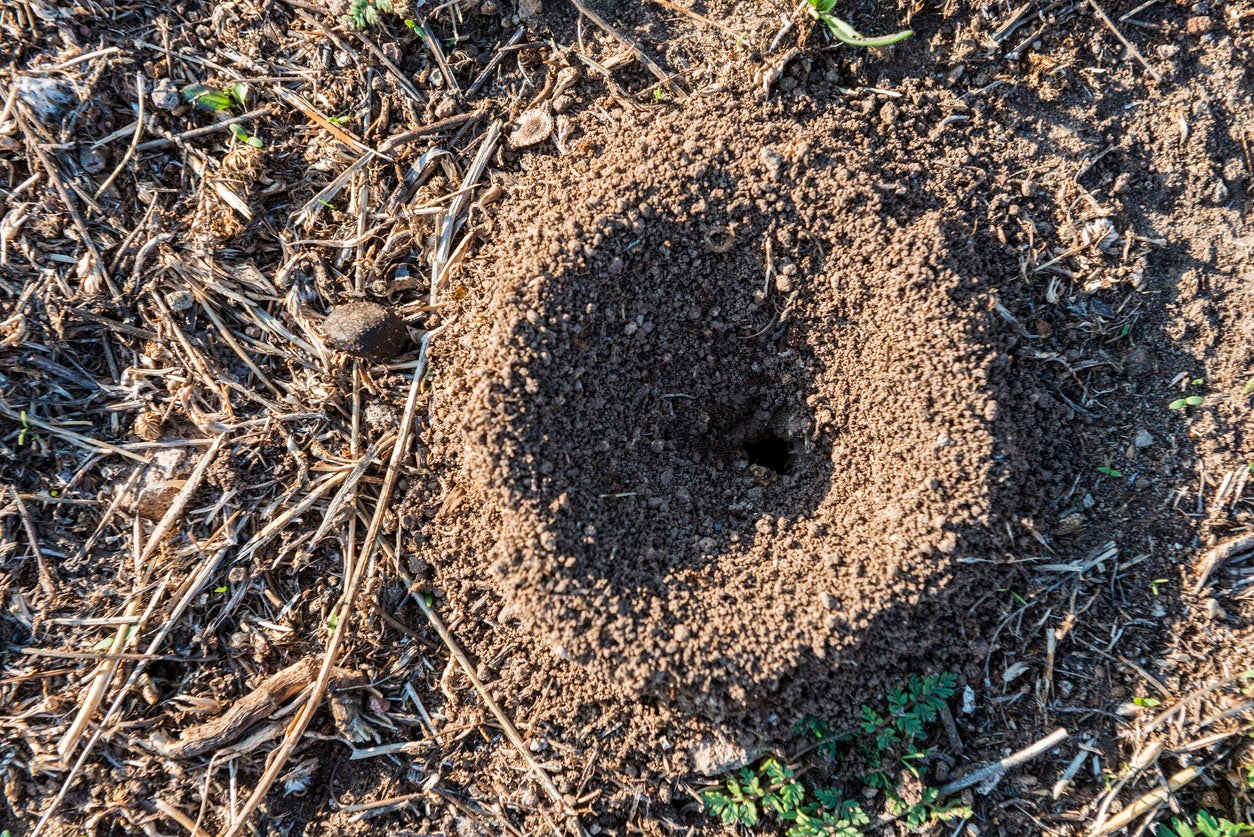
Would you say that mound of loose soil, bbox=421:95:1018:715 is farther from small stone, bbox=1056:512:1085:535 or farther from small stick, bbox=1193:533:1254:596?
small stick, bbox=1193:533:1254:596

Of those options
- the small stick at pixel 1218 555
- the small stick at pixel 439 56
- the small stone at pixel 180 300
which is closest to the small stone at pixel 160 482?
the small stone at pixel 180 300

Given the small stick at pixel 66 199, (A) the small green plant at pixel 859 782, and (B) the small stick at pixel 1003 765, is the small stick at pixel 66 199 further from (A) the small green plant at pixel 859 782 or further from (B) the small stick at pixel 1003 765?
(B) the small stick at pixel 1003 765

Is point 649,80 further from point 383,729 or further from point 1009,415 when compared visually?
point 383,729

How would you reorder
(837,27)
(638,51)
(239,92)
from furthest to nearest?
(239,92) < (638,51) < (837,27)

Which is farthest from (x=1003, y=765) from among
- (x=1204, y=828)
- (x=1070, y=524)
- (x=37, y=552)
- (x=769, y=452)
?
(x=37, y=552)

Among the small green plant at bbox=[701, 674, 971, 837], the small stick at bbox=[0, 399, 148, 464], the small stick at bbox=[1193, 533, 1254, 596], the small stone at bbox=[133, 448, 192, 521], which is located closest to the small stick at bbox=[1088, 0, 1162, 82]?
the small stick at bbox=[1193, 533, 1254, 596]

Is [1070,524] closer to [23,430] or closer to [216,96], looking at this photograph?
[216,96]
